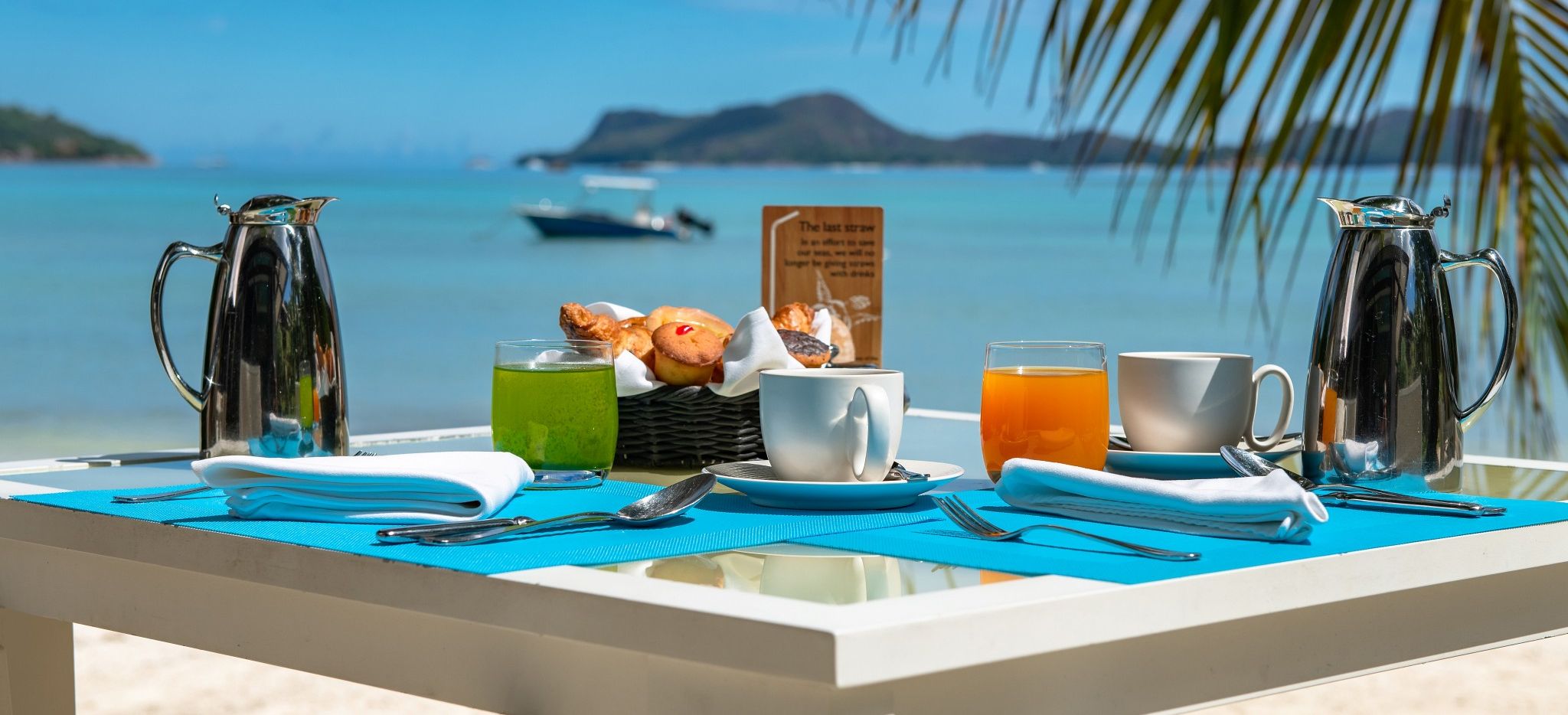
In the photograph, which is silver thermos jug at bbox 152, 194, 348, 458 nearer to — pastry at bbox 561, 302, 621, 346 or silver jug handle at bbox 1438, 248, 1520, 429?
pastry at bbox 561, 302, 621, 346

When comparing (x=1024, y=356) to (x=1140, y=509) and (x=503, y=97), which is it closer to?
(x=1140, y=509)

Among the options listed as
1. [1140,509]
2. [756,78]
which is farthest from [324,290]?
[756,78]

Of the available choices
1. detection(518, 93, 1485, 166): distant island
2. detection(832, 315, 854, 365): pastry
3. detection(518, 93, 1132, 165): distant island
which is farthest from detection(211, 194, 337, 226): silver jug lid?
detection(518, 93, 1132, 165): distant island

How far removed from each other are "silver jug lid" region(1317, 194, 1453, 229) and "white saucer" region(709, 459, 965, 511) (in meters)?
0.39

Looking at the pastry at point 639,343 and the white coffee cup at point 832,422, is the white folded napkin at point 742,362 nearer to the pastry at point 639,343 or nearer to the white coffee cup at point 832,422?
the pastry at point 639,343

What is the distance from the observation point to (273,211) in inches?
51.6

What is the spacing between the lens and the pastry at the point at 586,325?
1.44 meters

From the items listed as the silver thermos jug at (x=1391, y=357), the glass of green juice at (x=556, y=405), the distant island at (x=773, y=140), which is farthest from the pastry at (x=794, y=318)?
the distant island at (x=773, y=140)

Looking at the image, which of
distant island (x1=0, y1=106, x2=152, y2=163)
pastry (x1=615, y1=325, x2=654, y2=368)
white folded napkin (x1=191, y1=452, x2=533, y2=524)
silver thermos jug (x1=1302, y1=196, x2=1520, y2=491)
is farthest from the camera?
distant island (x1=0, y1=106, x2=152, y2=163)

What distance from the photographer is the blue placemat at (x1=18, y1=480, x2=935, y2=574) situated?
920mm

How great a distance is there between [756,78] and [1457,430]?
32306 mm

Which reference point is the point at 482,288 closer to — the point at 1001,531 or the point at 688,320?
the point at 688,320

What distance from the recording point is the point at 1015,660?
86cm

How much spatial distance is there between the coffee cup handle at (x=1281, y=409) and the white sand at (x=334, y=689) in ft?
7.57
